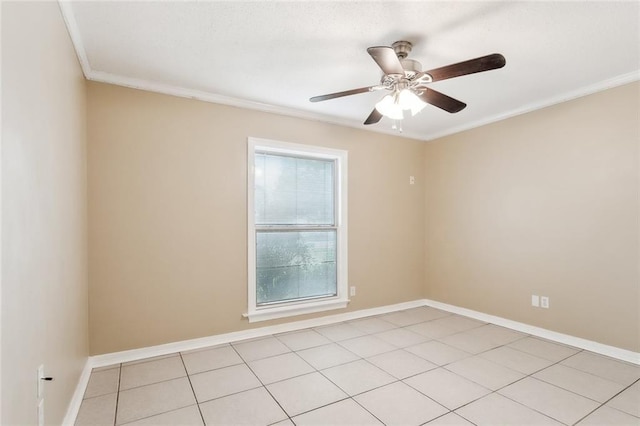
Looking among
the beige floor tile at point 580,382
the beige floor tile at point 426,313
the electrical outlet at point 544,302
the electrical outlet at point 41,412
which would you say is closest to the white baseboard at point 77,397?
the electrical outlet at point 41,412

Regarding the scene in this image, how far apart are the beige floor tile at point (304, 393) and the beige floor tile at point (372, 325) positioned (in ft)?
3.98

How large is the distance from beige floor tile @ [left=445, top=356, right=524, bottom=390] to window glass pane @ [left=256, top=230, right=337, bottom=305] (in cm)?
168

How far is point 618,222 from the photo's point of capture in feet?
9.57

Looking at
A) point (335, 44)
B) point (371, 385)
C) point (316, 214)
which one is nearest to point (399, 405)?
point (371, 385)

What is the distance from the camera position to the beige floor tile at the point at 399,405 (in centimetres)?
203

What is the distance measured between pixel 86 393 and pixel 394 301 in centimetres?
341

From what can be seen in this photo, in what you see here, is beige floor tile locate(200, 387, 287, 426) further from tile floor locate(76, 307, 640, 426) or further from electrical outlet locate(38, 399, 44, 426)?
electrical outlet locate(38, 399, 44, 426)

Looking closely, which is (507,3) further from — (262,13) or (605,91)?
(605,91)

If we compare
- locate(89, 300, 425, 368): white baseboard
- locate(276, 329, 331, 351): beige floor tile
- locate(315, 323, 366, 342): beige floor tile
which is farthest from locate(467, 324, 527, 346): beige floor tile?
locate(276, 329, 331, 351): beige floor tile

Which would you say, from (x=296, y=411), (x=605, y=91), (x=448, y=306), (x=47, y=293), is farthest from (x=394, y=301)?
(x=47, y=293)

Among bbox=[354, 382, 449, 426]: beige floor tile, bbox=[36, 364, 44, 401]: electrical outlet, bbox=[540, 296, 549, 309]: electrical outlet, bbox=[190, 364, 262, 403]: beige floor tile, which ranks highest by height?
bbox=[36, 364, 44, 401]: electrical outlet

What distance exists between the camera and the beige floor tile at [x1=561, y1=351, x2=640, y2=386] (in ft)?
8.31

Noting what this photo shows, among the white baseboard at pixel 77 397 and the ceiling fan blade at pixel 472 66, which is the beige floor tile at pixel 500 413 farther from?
the white baseboard at pixel 77 397

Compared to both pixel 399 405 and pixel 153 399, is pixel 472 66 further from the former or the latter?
pixel 153 399
